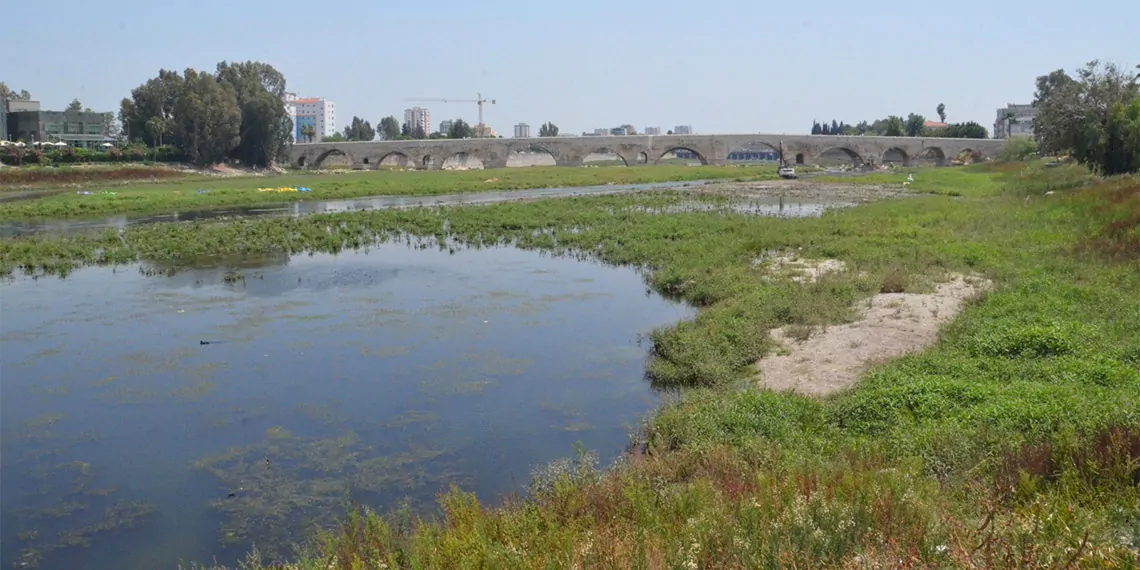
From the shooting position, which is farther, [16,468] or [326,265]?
[326,265]

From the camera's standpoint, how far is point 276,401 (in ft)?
41.7

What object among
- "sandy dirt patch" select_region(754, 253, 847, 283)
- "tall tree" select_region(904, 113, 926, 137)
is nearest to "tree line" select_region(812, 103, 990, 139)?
"tall tree" select_region(904, 113, 926, 137)

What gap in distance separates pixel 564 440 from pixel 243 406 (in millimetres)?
4610

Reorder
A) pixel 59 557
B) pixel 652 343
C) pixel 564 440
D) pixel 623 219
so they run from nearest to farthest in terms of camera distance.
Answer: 1. pixel 59 557
2. pixel 564 440
3. pixel 652 343
4. pixel 623 219

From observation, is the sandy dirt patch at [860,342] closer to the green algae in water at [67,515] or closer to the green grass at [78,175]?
the green algae in water at [67,515]

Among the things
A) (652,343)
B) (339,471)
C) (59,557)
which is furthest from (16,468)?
(652,343)

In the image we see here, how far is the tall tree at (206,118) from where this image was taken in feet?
258

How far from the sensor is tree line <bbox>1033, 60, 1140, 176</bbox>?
127ft

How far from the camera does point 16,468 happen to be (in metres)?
10.4

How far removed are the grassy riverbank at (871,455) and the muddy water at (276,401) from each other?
1.06 m

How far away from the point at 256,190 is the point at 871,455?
55271 millimetres

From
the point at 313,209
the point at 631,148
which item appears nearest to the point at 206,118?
the point at 313,209

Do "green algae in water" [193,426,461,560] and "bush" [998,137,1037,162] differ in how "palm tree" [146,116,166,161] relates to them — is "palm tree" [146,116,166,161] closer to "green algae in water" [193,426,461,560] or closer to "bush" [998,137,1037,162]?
"bush" [998,137,1037,162]

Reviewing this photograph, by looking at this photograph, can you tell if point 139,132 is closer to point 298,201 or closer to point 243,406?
point 298,201
